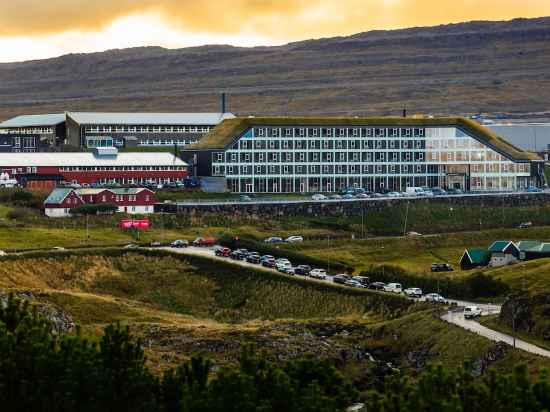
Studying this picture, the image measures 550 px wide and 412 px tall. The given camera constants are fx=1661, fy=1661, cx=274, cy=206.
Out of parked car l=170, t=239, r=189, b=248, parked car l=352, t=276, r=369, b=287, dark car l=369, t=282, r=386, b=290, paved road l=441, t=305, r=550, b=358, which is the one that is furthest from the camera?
parked car l=170, t=239, r=189, b=248

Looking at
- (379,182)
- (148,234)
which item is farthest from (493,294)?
(379,182)

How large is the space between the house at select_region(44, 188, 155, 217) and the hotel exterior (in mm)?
19336

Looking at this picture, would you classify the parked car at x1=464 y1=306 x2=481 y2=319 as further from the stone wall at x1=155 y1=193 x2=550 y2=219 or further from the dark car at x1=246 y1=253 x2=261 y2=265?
the stone wall at x1=155 y1=193 x2=550 y2=219

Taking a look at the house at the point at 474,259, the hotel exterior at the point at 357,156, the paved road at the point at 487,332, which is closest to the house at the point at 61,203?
the hotel exterior at the point at 357,156

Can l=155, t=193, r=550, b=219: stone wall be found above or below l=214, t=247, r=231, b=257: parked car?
above

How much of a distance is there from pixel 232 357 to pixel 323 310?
56.9 feet

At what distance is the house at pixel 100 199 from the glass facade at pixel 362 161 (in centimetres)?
2022

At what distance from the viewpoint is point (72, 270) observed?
120062 millimetres

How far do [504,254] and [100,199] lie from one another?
43.8 m

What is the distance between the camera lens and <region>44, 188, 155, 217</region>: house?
497ft

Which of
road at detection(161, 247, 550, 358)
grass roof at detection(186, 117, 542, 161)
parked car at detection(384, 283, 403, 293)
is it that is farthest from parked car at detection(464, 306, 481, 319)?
grass roof at detection(186, 117, 542, 161)

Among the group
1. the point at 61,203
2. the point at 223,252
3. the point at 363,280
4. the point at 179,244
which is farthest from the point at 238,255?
the point at 61,203

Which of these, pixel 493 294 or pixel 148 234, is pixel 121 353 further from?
pixel 148 234

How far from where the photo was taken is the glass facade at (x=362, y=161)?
17638cm
